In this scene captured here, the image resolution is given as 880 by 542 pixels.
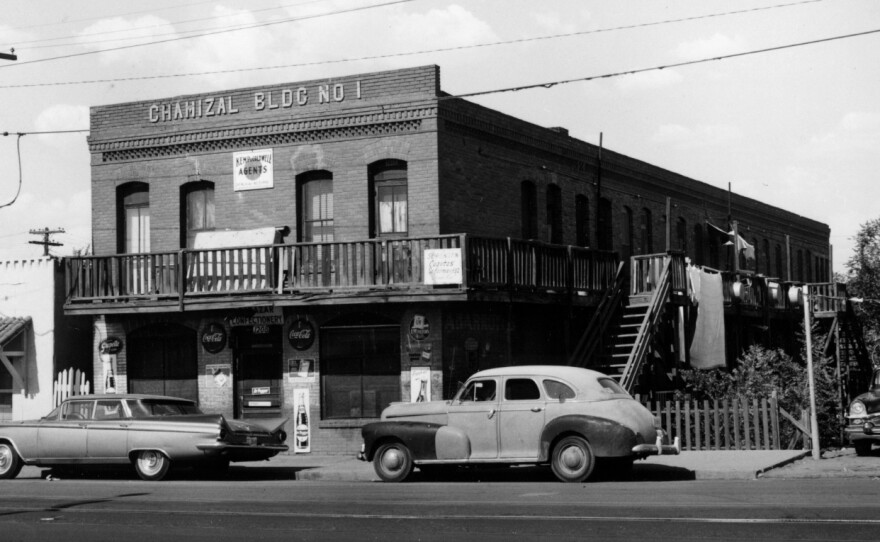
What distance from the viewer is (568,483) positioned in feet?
57.2

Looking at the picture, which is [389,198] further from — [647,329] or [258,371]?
[647,329]

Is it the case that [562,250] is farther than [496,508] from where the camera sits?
Yes

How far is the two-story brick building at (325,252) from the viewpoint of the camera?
24.4m

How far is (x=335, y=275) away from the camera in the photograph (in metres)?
24.5

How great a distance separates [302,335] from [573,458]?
9.42 metres

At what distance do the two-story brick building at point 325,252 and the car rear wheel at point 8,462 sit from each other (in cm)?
498

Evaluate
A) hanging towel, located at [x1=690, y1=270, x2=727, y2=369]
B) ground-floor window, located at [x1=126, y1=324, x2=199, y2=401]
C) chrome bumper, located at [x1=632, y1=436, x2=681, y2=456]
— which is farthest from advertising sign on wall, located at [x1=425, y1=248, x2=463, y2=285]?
hanging towel, located at [x1=690, y1=270, x2=727, y2=369]

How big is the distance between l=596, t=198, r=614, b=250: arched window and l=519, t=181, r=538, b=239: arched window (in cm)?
379

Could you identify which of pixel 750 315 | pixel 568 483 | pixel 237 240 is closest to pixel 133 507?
pixel 568 483

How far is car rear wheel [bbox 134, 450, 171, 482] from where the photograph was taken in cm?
2025

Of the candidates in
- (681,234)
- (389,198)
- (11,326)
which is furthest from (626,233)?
(11,326)

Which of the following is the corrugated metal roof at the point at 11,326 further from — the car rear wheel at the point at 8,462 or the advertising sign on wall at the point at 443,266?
the advertising sign on wall at the point at 443,266

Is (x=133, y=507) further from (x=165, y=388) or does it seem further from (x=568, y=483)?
(x=165, y=388)

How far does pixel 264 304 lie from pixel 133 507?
A: 964cm
